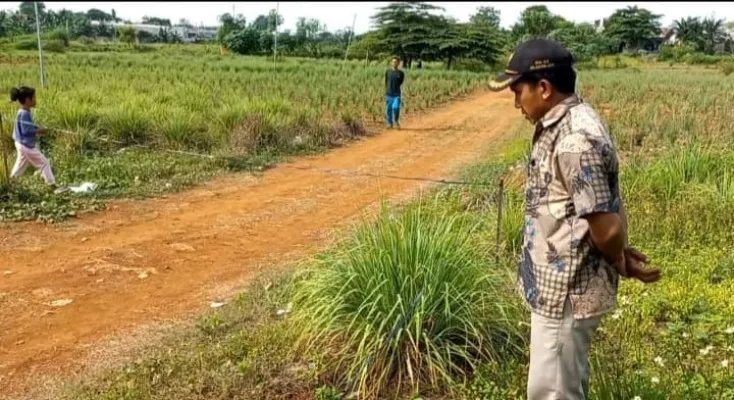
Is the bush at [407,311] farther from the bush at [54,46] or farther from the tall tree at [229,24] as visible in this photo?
the tall tree at [229,24]

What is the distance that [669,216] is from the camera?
5.38 metres

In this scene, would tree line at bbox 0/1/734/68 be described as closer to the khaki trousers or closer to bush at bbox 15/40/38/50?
bush at bbox 15/40/38/50

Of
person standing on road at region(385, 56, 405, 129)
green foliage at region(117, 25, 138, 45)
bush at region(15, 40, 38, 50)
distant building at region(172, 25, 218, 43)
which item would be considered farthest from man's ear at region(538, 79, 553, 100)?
distant building at region(172, 25, 218, 43)

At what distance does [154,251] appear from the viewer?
545 cm

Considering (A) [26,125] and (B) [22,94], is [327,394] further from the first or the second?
(B) [22,94]

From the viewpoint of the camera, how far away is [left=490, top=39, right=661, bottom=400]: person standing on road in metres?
1.96

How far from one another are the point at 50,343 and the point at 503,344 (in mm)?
2509

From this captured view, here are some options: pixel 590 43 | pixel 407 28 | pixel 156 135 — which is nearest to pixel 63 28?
pixel 407 28

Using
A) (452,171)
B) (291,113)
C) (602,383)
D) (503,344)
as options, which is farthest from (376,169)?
(602,383)

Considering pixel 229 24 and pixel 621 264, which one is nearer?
pixel 621 264

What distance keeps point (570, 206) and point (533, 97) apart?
357mm

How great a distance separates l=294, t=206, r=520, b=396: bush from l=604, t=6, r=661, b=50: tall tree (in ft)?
177

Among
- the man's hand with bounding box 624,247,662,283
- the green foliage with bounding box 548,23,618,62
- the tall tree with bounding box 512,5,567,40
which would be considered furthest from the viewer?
the green foliage with bounding box 548,23,618,62

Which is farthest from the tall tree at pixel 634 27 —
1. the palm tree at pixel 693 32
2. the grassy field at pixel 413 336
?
→ the grassy field at pixel 413 336
